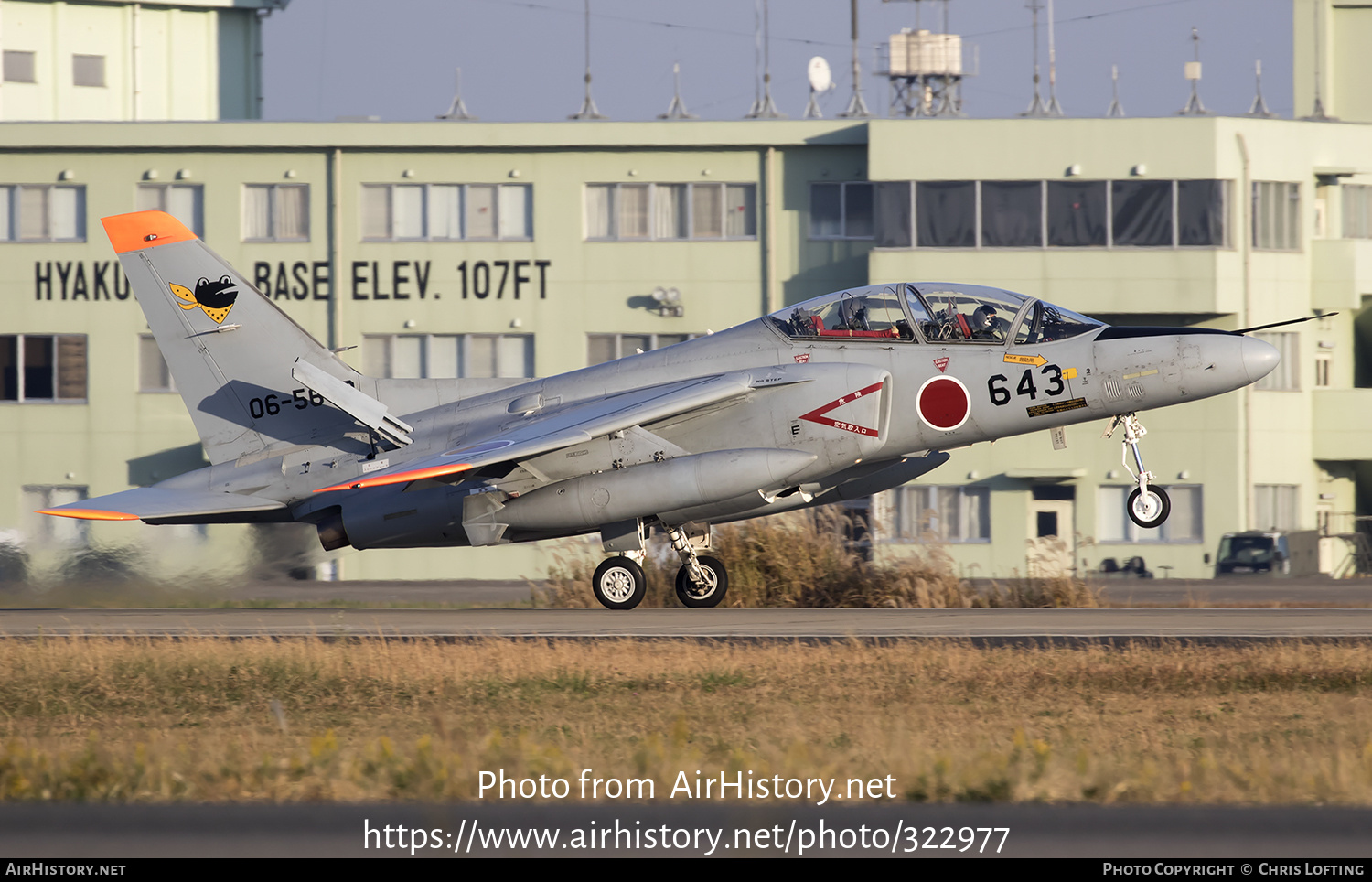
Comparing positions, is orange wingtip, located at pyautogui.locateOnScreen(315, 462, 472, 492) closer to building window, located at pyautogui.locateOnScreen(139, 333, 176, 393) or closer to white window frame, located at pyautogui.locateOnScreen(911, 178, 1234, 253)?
white window frame, located at pyautogui.locateOnScreen(911, 178, 1234, 253)

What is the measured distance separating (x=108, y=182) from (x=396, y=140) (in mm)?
8249

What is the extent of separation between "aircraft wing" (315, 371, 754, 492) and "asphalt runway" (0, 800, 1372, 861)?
943cm

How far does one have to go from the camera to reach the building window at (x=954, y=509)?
38781 millimetres

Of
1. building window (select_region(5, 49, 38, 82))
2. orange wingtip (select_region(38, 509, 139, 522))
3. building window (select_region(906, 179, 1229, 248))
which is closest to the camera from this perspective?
orange wingtip (select_region(38, 509, 139, 522))

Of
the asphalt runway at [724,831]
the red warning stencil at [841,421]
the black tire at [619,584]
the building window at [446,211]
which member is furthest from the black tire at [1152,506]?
the building window at [446,211]

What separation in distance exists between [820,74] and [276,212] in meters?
16.5

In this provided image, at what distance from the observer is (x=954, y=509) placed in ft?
128

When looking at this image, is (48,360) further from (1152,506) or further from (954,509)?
(1152,506)

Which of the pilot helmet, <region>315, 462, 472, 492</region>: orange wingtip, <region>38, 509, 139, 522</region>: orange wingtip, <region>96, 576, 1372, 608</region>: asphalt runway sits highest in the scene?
the pilot helmet

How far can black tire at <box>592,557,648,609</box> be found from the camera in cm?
1770

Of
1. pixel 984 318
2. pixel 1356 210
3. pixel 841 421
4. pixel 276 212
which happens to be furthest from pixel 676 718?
pixel 1356 210

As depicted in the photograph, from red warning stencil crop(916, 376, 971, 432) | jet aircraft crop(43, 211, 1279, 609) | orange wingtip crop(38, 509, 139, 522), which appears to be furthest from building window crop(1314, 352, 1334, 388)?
orange wingtip crop(38, 509, 139, 522)

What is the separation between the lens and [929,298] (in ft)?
56.4

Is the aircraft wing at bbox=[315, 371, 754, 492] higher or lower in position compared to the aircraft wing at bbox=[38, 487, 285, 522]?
higher
